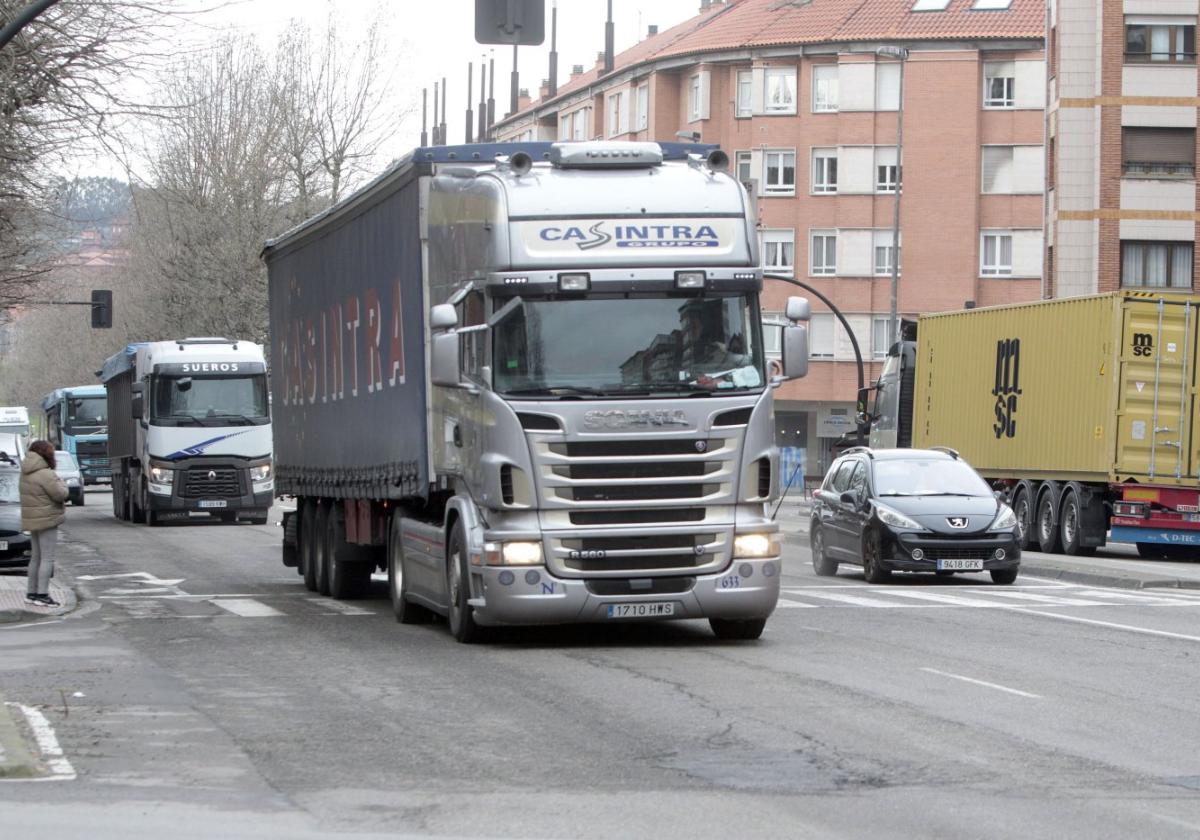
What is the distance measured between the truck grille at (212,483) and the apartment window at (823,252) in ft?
124

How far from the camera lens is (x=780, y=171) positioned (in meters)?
77.6

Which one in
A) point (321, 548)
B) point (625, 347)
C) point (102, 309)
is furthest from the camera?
point (102, 309)

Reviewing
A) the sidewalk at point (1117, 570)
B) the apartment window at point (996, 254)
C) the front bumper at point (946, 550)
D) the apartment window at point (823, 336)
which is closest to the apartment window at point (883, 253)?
the apartment window at point (823, 336)

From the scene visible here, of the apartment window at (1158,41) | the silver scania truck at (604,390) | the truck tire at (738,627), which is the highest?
the apartment window at (1158,41)

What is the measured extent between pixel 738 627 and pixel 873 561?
9.33 metres

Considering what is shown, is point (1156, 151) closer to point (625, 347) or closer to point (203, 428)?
point (203, 428)

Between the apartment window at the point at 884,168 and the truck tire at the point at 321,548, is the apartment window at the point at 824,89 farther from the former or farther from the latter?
the truck tire at the point at 321,548

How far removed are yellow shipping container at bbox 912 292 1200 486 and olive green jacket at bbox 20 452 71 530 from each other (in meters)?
17.4

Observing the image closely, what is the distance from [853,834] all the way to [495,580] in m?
7.08

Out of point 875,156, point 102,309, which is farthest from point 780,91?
point 102,309

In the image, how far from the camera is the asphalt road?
859 cm

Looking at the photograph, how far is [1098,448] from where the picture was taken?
3225 centimetres

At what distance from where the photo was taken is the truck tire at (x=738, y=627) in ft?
52.9

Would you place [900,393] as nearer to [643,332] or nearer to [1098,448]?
[1098,448]
